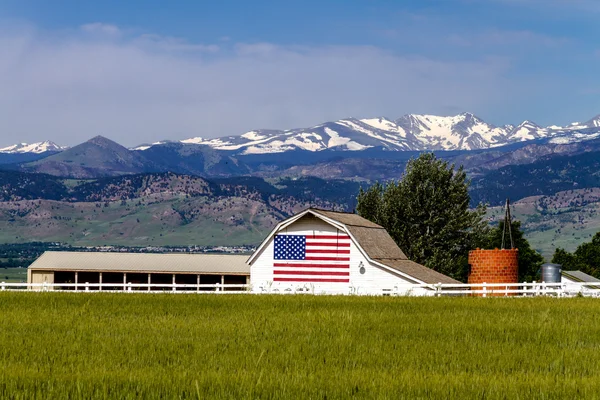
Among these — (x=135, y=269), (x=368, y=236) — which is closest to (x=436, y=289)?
(x=368, y=236)

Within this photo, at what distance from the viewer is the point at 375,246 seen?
252 feet

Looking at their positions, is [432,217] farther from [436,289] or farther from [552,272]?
[436,289]

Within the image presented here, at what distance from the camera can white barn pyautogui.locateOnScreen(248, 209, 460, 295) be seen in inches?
2906

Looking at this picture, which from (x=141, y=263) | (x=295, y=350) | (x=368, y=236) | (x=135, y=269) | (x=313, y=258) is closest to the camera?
(x=295, y=350)

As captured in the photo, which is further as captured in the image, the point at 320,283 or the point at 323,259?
the point at 323,259

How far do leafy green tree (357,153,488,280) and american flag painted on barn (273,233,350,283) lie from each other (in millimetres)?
36725

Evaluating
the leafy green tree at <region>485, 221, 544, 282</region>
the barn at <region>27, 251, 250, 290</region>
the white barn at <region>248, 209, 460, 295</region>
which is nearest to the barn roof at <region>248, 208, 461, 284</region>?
the white barn at <region>248, 209, 460, 295</region>

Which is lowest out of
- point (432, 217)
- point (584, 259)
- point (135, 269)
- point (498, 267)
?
point (584, 259)

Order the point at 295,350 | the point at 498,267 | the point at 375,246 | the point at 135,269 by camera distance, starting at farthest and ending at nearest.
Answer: the point at 135,269 → the point at 375,246 → the point at 498,267 → the point at 295,350

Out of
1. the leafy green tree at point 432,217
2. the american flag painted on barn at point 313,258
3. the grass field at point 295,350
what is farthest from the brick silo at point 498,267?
the leafy green tree at point 432,217

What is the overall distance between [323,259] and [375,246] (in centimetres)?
474

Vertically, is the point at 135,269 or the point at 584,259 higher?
the point at 135,269

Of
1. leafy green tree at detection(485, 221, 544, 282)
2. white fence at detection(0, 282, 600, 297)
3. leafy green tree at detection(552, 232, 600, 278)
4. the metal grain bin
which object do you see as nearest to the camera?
white fence at detection(0, 282, 600, 297)

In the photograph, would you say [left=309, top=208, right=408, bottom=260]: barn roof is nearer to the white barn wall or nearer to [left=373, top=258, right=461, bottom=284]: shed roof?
the white barn wall
